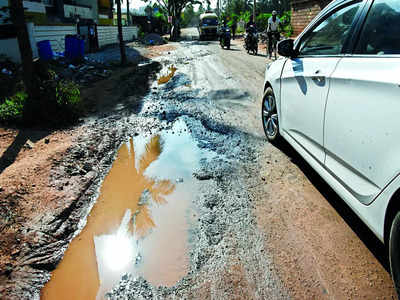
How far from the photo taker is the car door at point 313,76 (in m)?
2.69

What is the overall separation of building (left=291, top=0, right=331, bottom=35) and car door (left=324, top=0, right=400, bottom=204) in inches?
549

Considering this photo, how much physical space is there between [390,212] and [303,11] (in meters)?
17.1

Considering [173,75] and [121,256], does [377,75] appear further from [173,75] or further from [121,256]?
[173,75]

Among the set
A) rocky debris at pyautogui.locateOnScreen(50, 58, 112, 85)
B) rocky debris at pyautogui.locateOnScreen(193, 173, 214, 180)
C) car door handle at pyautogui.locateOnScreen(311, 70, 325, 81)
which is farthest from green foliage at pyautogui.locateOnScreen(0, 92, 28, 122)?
car door handle at pyautogui.locateOnScreen(311, 70, 325, 81)

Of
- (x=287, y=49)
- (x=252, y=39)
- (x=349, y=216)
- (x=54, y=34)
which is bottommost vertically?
(x=349, y=216)

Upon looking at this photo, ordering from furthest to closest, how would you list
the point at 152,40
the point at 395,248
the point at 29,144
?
the point at 152,40
the point at 29,144
the point at 395,248

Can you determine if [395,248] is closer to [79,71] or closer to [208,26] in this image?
[79,71]

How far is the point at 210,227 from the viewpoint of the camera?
279cm

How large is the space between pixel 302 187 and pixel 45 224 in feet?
8.58

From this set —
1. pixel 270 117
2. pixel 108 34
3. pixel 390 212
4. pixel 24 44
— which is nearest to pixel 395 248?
pixel 390 212

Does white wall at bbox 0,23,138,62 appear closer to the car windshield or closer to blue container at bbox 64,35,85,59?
blue container at bbox 64,35,85,59

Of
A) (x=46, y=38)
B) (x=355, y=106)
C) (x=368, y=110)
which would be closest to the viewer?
(x=368, y=110)

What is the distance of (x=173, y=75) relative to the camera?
10.7 metres

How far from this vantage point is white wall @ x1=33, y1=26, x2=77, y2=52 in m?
12.6
